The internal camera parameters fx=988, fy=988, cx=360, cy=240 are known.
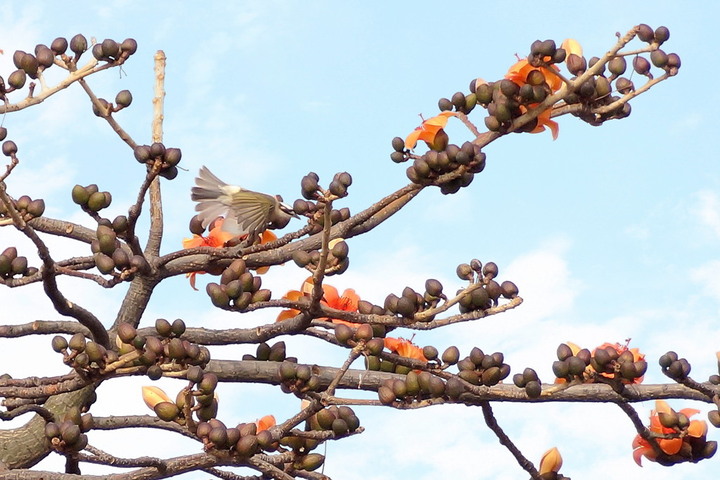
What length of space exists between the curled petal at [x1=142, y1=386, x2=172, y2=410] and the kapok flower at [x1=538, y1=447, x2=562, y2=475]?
1.16 m

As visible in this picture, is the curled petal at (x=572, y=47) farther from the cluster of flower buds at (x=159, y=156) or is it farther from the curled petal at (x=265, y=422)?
the curled petal at (x=265, y=422)

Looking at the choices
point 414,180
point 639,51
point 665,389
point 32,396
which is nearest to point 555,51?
point 639,51

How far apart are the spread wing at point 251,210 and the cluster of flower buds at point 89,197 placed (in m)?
0.40

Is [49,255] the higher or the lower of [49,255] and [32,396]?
the higher

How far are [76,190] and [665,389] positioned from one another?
1.82 meters

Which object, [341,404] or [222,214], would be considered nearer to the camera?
[341,404]

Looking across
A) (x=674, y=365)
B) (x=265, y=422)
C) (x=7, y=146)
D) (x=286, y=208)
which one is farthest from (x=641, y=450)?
(x=7, y=146)

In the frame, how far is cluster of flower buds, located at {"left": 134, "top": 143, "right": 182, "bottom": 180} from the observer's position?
8.77 ft

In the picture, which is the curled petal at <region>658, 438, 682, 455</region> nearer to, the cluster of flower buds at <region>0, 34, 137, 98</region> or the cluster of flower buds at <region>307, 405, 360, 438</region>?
the cluster of flower buds at <region>307, 405, 360, 438</region>

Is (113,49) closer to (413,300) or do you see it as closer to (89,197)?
(89,197)

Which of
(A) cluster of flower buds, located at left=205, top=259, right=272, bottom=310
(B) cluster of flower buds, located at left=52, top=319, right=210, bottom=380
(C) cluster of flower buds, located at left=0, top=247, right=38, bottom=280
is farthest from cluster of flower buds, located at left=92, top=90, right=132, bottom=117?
(B) cluster of flower buds, located at left=52, top=319, right=210, bottom=380

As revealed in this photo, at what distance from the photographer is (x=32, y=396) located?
265cm

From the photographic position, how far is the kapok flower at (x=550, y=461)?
9.98 feet

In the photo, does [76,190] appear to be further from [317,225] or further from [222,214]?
[317,225]
